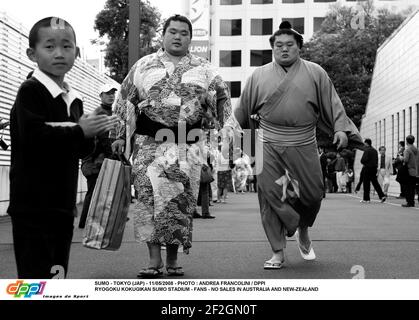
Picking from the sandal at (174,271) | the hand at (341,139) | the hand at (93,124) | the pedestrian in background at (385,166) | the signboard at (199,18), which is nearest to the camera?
the hand at (93,124)

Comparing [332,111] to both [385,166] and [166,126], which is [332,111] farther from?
[385,166]

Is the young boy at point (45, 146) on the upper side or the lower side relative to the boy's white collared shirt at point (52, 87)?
lower

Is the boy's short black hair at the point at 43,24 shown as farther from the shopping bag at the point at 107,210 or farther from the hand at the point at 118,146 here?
the hand at the point at 118,146

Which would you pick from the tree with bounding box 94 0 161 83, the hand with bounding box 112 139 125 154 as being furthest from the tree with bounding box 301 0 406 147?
the hand with bounding box 112 139 125 154

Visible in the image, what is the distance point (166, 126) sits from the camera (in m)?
5.01

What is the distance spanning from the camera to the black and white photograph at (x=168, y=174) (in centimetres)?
302

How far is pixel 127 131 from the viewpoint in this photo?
515 cm

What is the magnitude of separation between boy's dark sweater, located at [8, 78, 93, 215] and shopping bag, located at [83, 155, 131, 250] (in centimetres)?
110

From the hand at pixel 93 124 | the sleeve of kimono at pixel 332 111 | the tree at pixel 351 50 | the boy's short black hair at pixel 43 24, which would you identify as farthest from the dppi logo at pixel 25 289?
the tree at pixel 351 50

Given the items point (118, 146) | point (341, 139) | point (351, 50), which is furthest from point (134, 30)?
point (351, 50)

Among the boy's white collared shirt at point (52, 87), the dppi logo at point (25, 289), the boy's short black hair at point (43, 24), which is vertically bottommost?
the dppi logo at point (25, 289)

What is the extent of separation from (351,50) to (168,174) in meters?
36.1

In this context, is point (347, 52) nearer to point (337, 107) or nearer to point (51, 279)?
point (337, 107)
